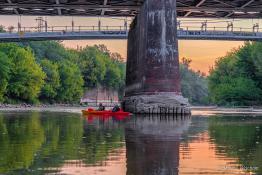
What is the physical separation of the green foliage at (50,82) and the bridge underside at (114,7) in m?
50.5

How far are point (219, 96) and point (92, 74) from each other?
1774 inches

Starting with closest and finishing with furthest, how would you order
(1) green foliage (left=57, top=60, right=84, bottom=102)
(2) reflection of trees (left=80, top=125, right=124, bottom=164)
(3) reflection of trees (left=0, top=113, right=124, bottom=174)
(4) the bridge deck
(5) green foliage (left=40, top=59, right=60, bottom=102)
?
(3) reflection of trees (left=0, top=113, right=124, bottom=174) → (2) reflection of trees (left=80, top=125, right=124, bottom=164) → (4) the bridge deck → (5) green foliage (left=40, top=59, right=60, bottom=102) → (1) green foliage (left=57, top=60, right=84, bottom=102)

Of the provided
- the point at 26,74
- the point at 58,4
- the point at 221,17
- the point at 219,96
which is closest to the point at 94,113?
the point at 58,4

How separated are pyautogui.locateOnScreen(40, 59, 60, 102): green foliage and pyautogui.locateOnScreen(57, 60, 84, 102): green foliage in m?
4.11

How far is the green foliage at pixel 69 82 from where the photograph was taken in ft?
437

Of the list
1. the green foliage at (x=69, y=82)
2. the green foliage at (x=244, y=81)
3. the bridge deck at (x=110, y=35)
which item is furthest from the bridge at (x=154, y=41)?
the green foliage at (x=69, y=82)

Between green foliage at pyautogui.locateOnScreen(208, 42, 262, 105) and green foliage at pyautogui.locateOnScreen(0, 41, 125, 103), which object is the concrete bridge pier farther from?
green foliage at pyautogui.locateOnScreen(208, 42, 262, 105)

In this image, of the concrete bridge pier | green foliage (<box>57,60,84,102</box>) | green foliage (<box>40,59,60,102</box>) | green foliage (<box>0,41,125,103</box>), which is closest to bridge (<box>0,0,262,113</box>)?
the concrete bridge pier

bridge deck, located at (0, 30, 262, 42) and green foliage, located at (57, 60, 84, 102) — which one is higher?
bridge deck, located at (0, 30, 262, 42)

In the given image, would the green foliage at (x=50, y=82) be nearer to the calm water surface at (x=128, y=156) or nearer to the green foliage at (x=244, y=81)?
the green foliage at (x=244, y=81)

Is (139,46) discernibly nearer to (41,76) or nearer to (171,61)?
(171,61)

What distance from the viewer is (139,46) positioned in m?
52.7

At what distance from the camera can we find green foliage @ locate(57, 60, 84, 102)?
133125 mm

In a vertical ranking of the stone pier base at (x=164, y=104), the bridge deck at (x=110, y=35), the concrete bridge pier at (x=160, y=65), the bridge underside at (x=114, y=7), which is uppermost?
the bridge underside at (x=114, y=7)
